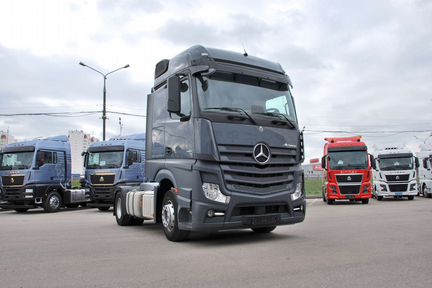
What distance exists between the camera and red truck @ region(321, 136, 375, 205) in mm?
20875

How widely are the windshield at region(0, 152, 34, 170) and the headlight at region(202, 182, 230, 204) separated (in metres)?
13.4

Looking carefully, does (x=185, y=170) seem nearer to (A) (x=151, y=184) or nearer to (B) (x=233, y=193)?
(B) (x=233, y=193)

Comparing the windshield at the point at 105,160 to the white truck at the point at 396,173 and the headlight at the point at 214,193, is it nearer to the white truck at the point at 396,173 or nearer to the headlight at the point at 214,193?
the headlight at the point at 214,193

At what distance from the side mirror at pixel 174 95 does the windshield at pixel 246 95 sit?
15.5 inches

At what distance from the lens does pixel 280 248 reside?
7410mm

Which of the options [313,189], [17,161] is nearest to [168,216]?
[17,161]

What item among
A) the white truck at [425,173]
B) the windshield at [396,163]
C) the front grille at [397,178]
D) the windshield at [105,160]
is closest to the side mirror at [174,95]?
the windshield at [105,160]

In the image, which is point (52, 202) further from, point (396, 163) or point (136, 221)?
point (396, 163)

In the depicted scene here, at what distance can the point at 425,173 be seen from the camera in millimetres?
28234

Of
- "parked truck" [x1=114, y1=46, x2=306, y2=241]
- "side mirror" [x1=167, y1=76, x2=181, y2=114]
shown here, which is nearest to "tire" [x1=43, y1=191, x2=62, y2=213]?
"parked truck" [x1=114, y1=46, x2=306, y2=241]

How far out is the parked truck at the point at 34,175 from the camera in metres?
18.6

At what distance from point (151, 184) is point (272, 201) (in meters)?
2.72

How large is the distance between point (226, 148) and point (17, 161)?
551 inches

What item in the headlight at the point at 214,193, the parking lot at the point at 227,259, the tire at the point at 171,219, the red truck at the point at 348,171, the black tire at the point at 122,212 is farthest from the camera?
the red truck at the point at 348,171
